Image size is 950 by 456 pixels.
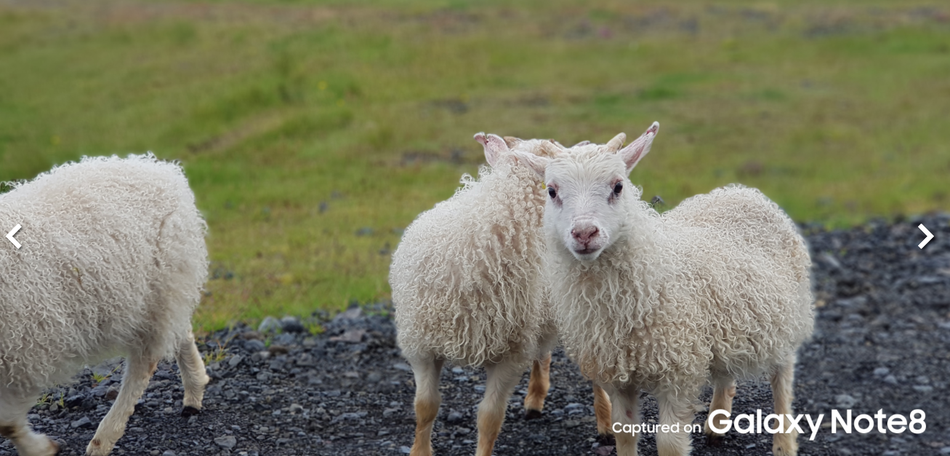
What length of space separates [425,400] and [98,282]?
221 cm

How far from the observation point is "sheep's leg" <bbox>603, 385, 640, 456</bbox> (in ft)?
19.0

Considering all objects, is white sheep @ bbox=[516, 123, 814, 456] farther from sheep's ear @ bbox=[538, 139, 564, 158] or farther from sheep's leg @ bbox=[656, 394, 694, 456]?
sheep's ear @ bbox=[538, 139, 564, 158]

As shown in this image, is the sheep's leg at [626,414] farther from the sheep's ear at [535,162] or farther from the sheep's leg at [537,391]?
the sheep's leg at [537,391]

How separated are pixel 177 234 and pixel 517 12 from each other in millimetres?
29016

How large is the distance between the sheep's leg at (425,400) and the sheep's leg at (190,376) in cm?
183

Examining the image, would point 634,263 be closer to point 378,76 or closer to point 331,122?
point 331,122

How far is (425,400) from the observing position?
6.08 meters

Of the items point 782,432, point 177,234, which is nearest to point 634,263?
point 782,432

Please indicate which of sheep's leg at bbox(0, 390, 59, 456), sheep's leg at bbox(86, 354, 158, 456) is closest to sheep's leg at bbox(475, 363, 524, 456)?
sheep's leg at bbox(86, 354, 158, 456)

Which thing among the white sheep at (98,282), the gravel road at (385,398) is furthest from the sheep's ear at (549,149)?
the white sheep at (98,282)

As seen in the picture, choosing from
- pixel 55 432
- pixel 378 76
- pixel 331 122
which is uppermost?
pixel 378 76

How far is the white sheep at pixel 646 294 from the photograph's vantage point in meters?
5.25

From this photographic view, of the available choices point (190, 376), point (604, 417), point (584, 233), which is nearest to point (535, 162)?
point (584, 233)

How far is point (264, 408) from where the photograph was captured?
23.8 ft
